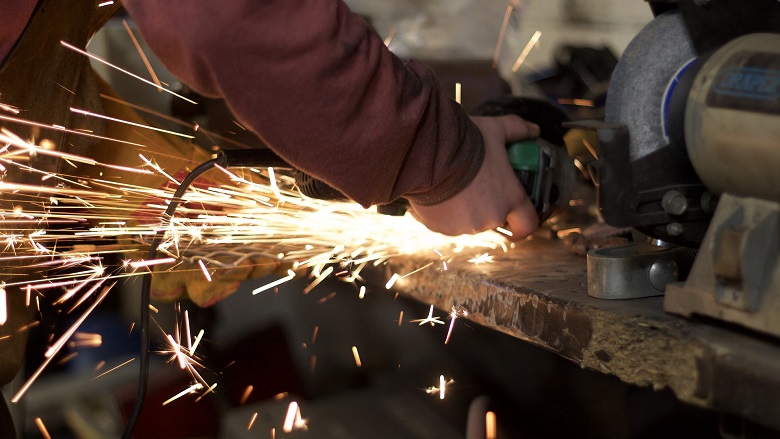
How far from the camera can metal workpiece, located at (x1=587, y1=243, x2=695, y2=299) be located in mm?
1153

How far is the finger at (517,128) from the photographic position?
1.55m

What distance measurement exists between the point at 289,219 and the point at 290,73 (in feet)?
2.44

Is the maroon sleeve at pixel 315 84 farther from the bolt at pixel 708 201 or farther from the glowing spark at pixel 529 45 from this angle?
the glowing spark at pixel 529 45

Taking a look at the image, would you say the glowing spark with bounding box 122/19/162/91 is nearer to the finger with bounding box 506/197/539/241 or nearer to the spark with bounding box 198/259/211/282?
the spark with bounding box 198/259/211/282

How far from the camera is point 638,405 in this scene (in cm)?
160

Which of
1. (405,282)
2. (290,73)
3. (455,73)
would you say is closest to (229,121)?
(455,73)

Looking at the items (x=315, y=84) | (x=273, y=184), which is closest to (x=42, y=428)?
(x=273, y=184)

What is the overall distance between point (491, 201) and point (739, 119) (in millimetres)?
585

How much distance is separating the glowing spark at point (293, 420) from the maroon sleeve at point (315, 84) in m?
0.63

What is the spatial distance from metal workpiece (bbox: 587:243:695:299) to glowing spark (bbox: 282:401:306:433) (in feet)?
2.60

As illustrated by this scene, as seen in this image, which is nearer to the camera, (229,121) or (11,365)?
(11,365)

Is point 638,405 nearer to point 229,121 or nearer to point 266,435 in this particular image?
point 266,435

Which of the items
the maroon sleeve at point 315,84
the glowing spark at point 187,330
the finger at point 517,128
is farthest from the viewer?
the glowing spark at point 187,330

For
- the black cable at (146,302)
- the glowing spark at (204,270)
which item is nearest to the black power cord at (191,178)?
the black cable at (146,302)
